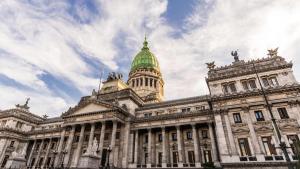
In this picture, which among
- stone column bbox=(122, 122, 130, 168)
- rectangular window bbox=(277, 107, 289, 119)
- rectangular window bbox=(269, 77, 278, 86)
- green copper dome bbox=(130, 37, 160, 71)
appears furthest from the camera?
green copper dome bbox=(130, 37, 160, 71)

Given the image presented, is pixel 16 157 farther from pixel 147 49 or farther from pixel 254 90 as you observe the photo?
pixel 147 49

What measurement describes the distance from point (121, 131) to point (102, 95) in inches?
480

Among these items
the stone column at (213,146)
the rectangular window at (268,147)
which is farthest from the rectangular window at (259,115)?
the stone column at (213,146)

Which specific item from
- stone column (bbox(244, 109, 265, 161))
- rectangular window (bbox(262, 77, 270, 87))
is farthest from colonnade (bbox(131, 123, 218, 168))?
rectangular window (bbox(262, 77, 270, 87))

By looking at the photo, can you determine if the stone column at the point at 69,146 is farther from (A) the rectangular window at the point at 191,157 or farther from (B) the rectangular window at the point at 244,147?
(B) the rectangular window at the point at 244,147

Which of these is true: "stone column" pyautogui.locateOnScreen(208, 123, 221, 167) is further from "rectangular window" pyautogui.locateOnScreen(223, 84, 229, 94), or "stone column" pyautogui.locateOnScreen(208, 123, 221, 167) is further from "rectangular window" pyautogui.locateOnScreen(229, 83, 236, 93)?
"rectangular window" pyautogui.locateOnScreen(229, 83, 236, 93)

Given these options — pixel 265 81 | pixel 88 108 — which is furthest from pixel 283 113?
pixel 88 108

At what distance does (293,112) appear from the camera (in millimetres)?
29078

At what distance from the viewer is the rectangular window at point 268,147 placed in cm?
2778

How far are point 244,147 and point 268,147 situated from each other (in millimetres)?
3095

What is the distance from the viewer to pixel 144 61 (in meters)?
73.3

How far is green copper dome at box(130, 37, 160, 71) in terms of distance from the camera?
72.2m

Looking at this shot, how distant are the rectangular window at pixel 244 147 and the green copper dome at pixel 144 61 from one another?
46.4 metres

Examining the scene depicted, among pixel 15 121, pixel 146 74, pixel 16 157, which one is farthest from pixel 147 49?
pixel 16 157
